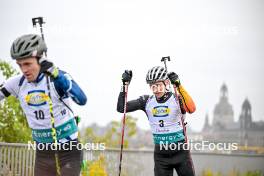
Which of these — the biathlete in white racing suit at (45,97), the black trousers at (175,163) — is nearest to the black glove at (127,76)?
the black trousers at (175,163)

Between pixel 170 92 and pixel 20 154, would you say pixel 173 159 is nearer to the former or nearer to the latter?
pixel 170 92

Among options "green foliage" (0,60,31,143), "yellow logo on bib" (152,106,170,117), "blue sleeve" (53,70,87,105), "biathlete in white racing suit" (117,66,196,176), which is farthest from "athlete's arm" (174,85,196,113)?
"green foliage" (0,60,31,143)

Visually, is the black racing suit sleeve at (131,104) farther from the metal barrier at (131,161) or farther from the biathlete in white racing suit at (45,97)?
the biathlete in white racing suit at (45,97)

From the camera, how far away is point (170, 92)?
923 cm

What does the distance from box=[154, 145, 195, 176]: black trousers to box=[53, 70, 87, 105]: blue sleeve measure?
12.0ft

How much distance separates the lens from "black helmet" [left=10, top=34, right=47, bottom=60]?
5395mm

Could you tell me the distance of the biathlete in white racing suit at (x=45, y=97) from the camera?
543 cm

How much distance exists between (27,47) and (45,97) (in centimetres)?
57

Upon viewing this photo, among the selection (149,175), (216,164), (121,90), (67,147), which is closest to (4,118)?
(149,175)

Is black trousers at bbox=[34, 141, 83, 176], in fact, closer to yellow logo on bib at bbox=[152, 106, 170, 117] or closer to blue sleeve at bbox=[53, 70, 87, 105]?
blue sleeve at bbox=[53, 70, 87, 105]

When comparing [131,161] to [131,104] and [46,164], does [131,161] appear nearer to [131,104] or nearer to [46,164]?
[131,104]

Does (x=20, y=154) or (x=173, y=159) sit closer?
(x=173, y=159)

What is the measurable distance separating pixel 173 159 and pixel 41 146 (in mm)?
3454

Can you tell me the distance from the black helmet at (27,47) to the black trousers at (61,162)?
1.11m
